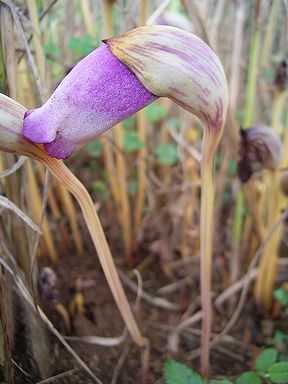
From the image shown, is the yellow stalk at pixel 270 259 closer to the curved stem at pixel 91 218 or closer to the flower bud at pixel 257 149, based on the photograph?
the flower bud at pixel 257 149

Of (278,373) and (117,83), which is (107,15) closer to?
(117,83)

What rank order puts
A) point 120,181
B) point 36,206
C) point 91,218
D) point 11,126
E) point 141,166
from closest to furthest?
1. point 11,126
2. point 91,218
3. point 36,206
4. point 120,181
5. point 141,166

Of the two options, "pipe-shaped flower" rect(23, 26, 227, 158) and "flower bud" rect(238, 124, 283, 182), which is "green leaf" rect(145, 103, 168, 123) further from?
"pipe-shaped flower" rect(23, 26, 227, 158)

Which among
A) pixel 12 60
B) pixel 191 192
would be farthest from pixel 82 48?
pixel 191 192

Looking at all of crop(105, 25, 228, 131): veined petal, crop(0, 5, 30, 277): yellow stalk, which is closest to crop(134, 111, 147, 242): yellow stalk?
crop(0, 5, 30, 277): yellow stalk

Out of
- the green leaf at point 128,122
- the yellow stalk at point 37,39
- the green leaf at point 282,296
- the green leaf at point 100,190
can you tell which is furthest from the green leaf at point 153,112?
the green leaf at point 282,296

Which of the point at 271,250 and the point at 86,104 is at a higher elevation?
the point at 86,104

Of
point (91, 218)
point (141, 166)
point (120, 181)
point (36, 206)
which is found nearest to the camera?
point (91, 218)

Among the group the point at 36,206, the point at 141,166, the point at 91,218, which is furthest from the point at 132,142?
the point at 91,218

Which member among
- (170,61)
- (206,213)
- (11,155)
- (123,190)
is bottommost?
(123,190)
